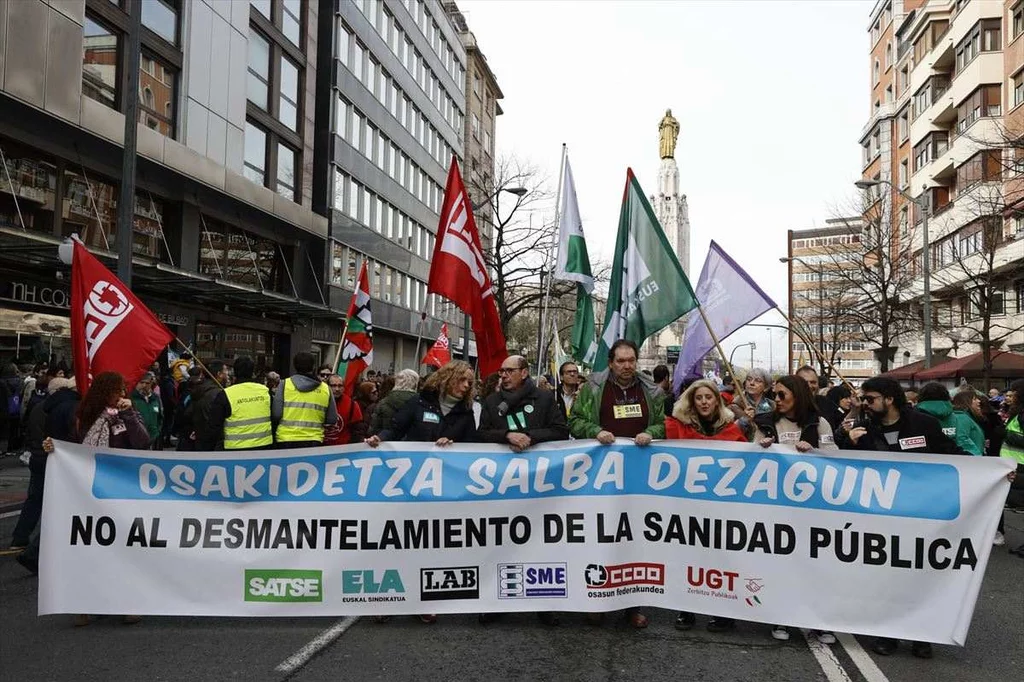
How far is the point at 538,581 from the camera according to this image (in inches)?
229

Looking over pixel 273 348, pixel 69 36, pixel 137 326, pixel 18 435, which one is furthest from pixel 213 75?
pixel 137 326

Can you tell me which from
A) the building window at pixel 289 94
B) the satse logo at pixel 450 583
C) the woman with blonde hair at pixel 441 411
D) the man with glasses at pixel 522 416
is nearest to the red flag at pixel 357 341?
the woman with blonde hair at pixel 441 411

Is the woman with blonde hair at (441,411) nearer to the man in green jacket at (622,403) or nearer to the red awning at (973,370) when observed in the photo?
the man in green jacket at (622,403)

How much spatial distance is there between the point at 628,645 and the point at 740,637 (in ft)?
2.58

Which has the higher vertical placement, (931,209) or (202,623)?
(931,209)

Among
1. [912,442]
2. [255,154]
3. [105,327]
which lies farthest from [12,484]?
[255,154]

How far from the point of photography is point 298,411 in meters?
7.57

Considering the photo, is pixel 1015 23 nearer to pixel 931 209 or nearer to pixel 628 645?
pixel 931 209

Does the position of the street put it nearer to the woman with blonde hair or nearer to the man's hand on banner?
the man's hand on banner

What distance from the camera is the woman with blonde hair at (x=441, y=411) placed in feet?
21.5

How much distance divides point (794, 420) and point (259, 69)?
2520 cm

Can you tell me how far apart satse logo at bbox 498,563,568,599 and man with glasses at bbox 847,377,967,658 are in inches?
90.1

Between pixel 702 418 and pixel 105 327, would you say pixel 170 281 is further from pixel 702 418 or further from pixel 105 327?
pixel 702 418

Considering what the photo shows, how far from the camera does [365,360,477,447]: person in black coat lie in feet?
21.5
